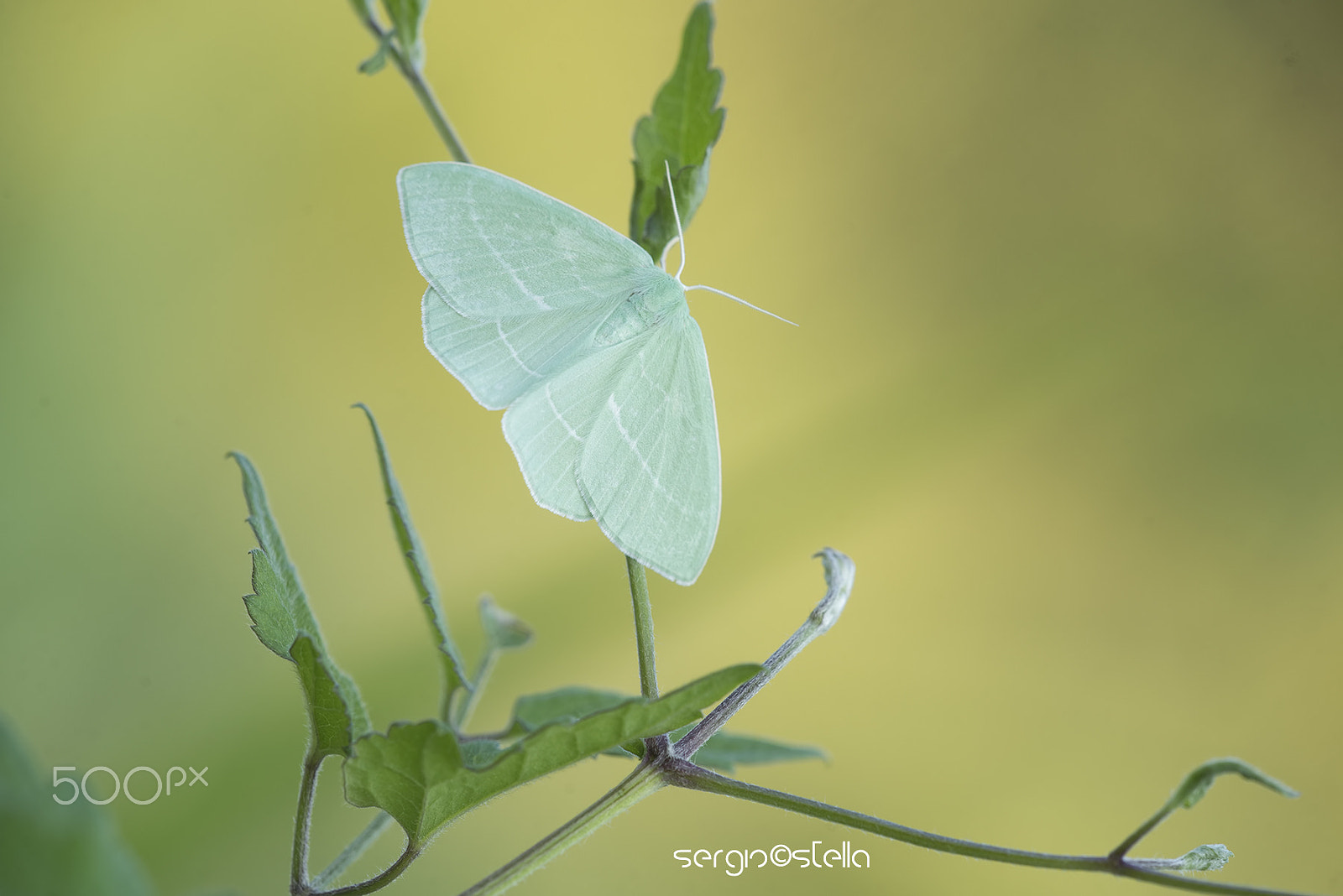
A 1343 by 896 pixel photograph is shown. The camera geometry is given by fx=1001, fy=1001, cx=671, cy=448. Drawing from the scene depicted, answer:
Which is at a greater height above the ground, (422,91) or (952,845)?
(422,91)

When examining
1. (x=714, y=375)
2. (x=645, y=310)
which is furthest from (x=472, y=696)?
(x=714, y=375)

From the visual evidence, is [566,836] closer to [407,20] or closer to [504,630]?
[504,630]

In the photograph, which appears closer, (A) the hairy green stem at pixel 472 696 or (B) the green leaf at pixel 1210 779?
(B) the green leaf at pixel 1210 779

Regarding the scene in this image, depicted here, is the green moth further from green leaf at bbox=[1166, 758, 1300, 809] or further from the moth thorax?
green leaf at bbox=[1166, 758, 1300, 809]

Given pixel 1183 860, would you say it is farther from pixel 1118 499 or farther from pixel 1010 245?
pixel 1010 245

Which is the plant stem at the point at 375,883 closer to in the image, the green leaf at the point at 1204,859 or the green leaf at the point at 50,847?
the green leaf at the point at 50,847

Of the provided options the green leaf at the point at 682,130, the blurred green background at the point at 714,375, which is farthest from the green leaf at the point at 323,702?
the blurred green background at the point at 714,375
